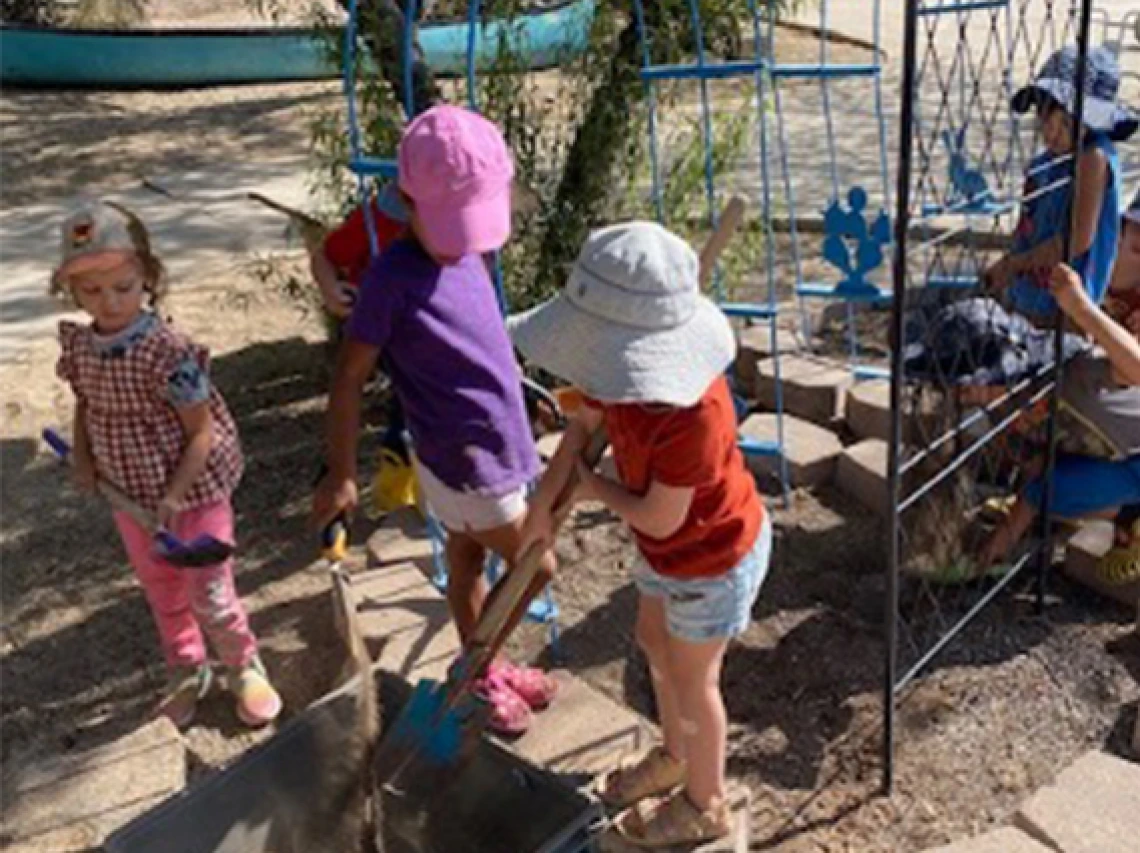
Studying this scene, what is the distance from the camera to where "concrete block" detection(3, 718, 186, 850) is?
255 cm

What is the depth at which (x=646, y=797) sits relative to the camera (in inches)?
93.6

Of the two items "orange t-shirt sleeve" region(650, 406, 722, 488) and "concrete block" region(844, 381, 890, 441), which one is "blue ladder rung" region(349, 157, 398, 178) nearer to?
"orange t-shirt sleeve" region(650, 406, 722, 488)

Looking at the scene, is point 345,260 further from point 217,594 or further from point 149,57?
point 149,57

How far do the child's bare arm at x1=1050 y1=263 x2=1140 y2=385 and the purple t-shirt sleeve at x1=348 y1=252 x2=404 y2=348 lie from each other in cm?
128

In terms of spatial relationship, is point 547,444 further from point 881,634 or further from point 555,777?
point 555,777

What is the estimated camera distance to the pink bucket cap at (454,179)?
2.29 meters

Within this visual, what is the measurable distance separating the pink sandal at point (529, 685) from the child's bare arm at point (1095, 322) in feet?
4.28

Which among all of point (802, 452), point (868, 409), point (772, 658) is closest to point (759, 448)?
point (802, 452)

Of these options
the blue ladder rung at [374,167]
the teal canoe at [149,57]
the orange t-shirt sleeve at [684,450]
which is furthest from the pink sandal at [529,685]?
the teal canoe at [149,57]

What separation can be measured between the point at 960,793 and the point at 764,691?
51 cm

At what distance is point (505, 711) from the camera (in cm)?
267

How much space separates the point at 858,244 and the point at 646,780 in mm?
1774

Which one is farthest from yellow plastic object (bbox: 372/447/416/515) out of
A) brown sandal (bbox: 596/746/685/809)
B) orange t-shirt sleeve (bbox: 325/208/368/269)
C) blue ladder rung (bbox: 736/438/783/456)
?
brown sandal (bbox: 596/746/685/809)

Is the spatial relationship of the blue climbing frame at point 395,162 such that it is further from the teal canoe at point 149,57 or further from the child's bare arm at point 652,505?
the teal canoe at point 149,57
